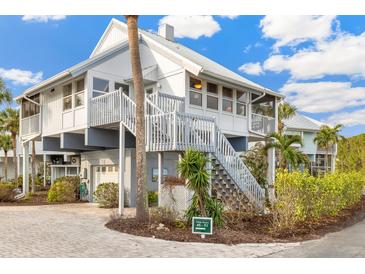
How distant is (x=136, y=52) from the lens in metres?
10.9

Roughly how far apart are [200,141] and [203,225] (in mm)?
4133

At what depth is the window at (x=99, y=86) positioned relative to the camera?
653 inches

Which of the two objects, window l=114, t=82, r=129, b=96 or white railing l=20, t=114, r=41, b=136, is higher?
window l=114, t=82, r=129, b=96

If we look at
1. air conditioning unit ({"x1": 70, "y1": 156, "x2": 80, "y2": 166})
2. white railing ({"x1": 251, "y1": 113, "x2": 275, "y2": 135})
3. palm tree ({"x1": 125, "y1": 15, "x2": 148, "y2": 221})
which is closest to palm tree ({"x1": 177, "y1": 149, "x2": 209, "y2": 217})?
palm tree ({"x1": 125, "y1": 15, "x2": 148, "y2": 221})

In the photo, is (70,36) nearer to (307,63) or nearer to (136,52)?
(136,52)

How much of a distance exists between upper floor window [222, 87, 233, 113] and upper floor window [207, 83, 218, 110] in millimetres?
575

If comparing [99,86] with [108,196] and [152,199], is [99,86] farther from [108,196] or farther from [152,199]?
[152,199]

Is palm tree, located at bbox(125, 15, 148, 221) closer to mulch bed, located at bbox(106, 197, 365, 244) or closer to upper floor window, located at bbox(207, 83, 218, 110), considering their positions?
mulch bed, located at bbox(106, 197, 365, 244)

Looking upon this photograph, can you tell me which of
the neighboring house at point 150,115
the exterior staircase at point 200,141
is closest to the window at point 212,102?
the neighboring house at point 150,115

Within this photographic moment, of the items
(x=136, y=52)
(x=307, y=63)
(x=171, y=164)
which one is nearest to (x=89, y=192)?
(x=171, y=164)

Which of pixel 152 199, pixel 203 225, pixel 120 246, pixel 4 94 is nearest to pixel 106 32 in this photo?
pixel 4 94

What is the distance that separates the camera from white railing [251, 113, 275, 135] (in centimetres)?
2035

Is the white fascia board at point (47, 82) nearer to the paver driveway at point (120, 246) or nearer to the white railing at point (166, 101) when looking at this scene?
the white railing at point (166, 101)

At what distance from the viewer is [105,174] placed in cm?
1923
